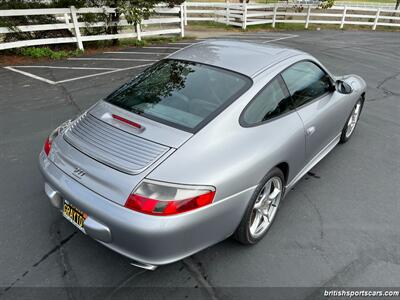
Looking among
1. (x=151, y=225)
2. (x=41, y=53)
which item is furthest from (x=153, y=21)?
(x=151, y=225)

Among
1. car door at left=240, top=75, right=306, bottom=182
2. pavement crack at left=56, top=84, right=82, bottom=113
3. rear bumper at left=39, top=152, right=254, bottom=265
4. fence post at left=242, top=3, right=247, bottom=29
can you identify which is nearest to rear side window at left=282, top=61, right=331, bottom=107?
car door at left=240, top=75, right=306, bottom=182

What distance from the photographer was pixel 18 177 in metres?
3.55

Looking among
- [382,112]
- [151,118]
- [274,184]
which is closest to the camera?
[151,118]

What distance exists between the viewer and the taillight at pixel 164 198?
6.49 feet

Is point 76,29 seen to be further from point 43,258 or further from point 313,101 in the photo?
point 43,258

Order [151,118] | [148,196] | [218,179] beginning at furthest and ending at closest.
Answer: [151,118] → [218,179] → [148,196]

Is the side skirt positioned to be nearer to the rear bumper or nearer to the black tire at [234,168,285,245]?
the black tire at [234,168,285,245]

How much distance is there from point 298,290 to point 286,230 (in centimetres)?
67

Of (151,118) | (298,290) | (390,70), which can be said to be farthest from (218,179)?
(390,70)

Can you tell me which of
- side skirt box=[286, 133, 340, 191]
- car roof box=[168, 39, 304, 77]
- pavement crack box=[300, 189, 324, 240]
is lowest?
pavement crack box=[300, 189, 324, 240]

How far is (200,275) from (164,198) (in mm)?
860

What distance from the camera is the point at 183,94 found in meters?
2.75

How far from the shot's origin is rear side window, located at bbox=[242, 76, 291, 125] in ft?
8.45

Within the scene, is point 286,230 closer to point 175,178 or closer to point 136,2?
point 175,178
